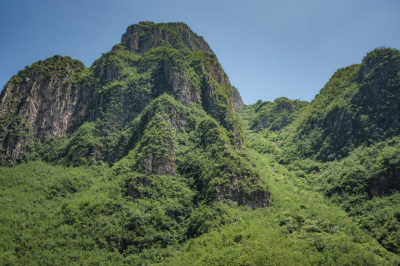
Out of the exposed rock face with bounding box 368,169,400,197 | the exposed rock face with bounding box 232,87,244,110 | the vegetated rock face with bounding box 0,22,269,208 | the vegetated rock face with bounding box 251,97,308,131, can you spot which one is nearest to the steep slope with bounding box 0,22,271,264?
the vegetated rock face with bounding box 0,22,269,208

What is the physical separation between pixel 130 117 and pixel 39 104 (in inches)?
1089

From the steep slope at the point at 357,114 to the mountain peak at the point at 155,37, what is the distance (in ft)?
208

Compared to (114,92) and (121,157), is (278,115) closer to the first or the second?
(114,92)

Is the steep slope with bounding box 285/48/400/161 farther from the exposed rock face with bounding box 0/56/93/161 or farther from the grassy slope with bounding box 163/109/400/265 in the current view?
the exposed rock face with bounding box 0/56/93/161

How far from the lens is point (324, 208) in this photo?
49.2 m

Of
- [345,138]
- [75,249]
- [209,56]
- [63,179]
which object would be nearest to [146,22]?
[209,56]

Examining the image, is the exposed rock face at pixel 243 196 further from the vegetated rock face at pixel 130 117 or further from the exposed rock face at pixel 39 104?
the exposed rock face at pixel 39 104

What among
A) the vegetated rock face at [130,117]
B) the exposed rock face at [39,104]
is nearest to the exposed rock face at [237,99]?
the vegetated rock face at [130,117]

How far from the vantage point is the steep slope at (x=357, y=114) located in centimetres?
6309

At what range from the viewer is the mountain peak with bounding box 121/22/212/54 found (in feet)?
369

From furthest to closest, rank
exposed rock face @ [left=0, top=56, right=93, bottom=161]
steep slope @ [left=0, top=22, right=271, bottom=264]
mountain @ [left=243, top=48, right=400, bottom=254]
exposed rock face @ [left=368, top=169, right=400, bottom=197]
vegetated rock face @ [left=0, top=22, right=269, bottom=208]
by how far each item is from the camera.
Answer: exposed rock face @ [left=0, top=56, right=93, bottom=161] < vegetated rock face @ [left=0, top=22, right=269, bottom=208] < exposed rock face @ [left=368, top=169, right=400, bottom=197] < mountain @ [left=243, top=48, right=400, bottom=254] < steep slope @ [left=0, top=22, right=271, bottom=264]

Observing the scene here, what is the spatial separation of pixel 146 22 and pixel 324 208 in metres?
113

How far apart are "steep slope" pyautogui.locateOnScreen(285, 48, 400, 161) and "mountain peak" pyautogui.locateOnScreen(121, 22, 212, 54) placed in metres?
63.3

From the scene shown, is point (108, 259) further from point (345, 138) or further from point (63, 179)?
point (345, 138)
